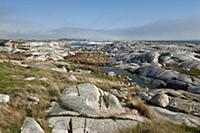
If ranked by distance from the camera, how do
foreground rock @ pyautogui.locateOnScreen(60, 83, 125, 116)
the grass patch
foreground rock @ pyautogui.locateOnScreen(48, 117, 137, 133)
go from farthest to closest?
the grass patch → foreground rock @ pyautogui.locateOnScreen(60, 83, 125, 116) → foreground rock @ pyautogui.locateOnScreen(48, 117, 137, 133)

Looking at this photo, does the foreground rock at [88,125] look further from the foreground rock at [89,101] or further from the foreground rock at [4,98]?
the foreground rock at [4,98]

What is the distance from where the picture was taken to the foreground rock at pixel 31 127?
13.5m

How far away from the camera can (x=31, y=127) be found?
13641 mm

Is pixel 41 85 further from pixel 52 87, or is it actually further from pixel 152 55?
pixel 152 55

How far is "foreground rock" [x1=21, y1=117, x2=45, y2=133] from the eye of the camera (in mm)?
13459

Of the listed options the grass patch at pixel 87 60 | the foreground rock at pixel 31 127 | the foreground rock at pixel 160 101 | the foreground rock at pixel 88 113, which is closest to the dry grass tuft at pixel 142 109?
the foreground rock at pixel 88 113

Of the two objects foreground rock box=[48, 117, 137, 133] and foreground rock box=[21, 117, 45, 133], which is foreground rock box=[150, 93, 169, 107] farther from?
foreground rock box=[21, 117, 45, 133]

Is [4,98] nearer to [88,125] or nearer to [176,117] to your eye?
[88,125]

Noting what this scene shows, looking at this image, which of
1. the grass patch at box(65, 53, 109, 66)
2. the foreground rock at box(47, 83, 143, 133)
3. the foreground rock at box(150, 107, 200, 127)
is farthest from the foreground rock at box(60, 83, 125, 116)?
the grass patch at box(65, 53, 109, 66)

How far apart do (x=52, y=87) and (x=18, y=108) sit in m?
3.83

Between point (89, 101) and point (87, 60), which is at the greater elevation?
point (89, 101)

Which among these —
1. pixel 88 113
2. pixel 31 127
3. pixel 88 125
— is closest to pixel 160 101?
pixel 88 113

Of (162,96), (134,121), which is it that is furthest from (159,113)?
(134,121)

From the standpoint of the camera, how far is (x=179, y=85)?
49.2m
